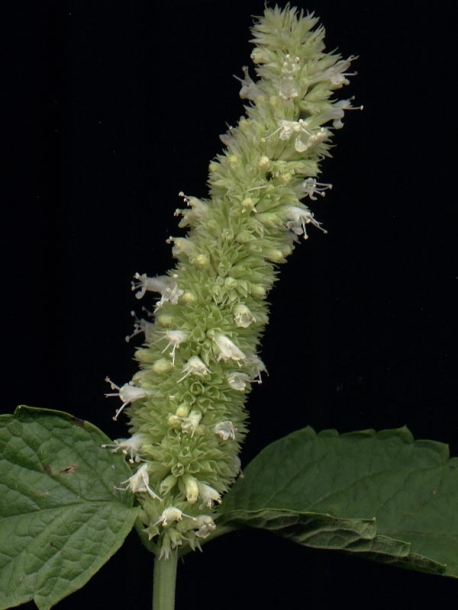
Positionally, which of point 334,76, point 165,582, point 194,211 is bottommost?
point 165,582

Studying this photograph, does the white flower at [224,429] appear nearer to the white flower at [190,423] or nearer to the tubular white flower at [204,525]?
the white flower at [190,423]

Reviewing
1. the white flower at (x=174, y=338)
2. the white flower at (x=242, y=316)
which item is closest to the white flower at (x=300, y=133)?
the white flower at (x=242, y=316)

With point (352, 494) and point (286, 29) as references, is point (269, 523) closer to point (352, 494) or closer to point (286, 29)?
point (352, 494)

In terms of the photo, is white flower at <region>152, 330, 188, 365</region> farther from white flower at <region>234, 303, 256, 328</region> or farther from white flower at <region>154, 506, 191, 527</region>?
white flower at <region>154, 506, 191, 527</region>

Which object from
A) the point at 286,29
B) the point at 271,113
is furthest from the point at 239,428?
the point at 286,29

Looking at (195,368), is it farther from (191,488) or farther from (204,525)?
(204,525)

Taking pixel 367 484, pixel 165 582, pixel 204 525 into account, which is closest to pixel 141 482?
pixel 204 525

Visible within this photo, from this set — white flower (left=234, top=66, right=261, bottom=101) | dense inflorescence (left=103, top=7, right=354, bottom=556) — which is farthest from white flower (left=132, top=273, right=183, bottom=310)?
white flower (left=234, top=66, right=261, bottom=101)
